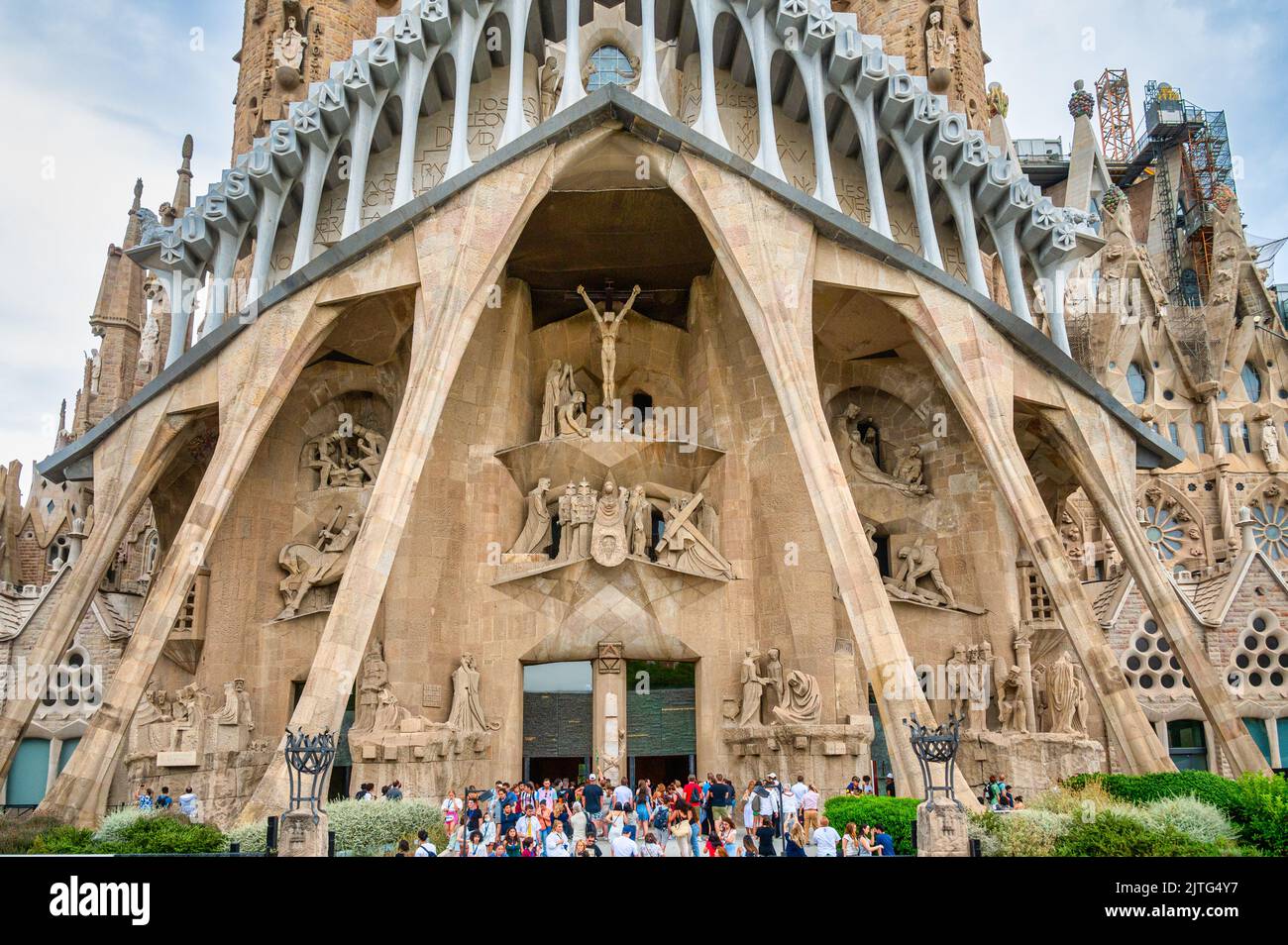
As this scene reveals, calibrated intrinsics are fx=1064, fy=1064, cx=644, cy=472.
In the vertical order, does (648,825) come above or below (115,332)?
below

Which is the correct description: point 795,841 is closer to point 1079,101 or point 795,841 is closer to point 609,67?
point 609,67

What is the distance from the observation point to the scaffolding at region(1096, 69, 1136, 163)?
45.1 meters

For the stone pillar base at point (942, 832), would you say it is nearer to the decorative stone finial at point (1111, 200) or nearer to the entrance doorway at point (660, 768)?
the entrance doorway at point (660, 768)

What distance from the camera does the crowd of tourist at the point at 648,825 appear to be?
11266 mm

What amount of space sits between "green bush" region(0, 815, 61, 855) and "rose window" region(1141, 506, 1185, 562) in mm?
26361

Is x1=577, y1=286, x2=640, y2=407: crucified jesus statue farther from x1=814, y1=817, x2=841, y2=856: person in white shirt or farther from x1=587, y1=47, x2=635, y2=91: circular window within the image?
x1=814, y1=817, x2=841, y2=856: person in white shirt

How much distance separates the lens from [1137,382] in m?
30.9

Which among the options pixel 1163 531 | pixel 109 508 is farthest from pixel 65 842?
pixel 1163 531

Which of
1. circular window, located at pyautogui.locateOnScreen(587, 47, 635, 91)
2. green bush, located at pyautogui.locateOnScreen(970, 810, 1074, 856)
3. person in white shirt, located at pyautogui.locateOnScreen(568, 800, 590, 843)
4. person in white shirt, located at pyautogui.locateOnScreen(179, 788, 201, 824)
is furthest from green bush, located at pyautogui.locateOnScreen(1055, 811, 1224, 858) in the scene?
circular window, located at pyautogui.locateOnScreen(587, 47, 635, 91)

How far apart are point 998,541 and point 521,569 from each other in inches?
356

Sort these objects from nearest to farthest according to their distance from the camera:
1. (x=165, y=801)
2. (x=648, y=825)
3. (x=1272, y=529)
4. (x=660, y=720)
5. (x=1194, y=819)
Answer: (x=1194, y=819) → (x=648, y=825) → (x=165, y=801) → (x=660, y=720) → (x=1272, y=529)

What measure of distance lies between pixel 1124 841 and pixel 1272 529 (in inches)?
914
